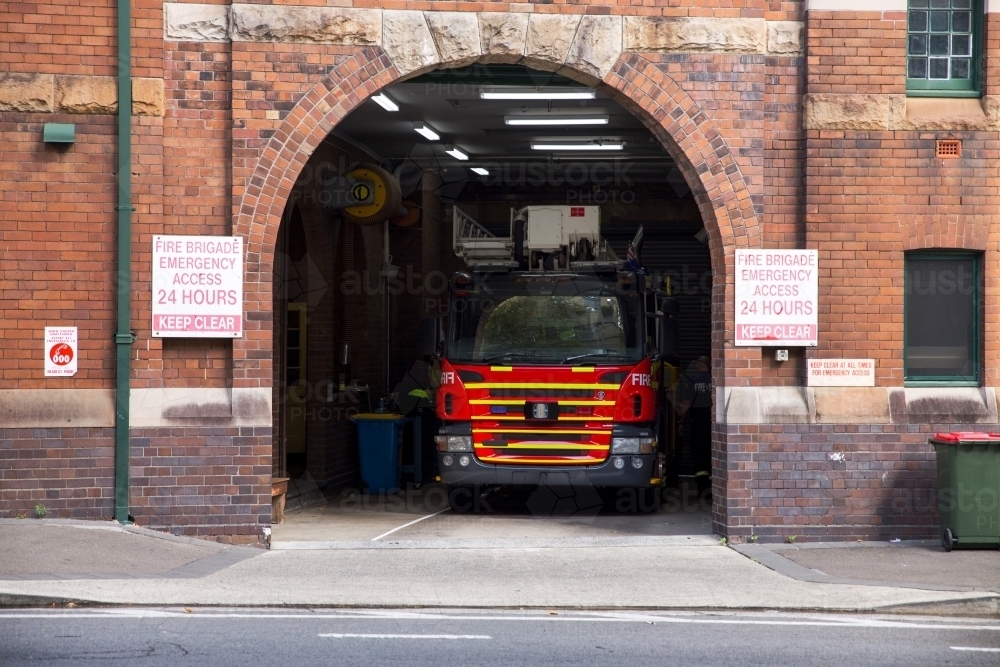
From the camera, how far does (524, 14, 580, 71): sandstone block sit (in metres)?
12.5

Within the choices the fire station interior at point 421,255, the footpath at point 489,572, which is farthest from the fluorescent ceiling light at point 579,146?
the footpath at point 489,572

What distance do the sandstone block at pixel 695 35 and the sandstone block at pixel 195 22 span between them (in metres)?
3.95

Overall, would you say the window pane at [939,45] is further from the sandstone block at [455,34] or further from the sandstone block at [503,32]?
the sandstone block at [455,34]

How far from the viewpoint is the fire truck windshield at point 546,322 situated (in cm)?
1472

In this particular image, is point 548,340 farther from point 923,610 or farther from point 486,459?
point 923,610

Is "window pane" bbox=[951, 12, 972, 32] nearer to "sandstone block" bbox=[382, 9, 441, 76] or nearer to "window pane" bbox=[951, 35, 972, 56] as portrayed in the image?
"window pane" bbox=[951, 35, 972, 56]

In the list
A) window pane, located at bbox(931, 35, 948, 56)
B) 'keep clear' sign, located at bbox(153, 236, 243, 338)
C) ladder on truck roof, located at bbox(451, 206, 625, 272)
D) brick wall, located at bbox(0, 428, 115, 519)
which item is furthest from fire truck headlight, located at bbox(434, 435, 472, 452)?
window pane, located at bbox(931, 35, 948, 56)

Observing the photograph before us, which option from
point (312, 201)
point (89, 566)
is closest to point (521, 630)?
point (89, 566)

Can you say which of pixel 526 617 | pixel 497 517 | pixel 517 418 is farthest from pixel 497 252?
pixel 526 617

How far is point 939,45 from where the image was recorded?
1283 cm

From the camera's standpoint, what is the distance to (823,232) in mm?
12555

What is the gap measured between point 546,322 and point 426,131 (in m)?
5.36

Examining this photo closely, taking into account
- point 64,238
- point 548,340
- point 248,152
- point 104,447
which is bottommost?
point 104,447

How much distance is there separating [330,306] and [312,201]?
166 cm
